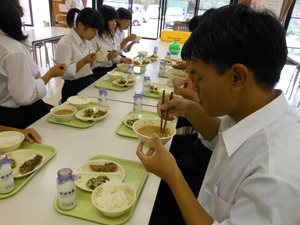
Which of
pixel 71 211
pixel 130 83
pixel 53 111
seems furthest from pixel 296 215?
pixel 130 83

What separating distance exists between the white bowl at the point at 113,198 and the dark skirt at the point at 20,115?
1.15 m

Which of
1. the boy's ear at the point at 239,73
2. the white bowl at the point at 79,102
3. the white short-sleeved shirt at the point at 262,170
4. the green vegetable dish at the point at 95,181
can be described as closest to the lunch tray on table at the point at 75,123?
the white bowl at the point at 79,102

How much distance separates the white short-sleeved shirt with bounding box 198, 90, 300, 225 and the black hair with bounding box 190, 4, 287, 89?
13 centimetres

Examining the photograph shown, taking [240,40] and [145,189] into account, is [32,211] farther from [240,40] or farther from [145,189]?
[240,40]

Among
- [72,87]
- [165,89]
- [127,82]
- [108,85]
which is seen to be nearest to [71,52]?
[72,87]

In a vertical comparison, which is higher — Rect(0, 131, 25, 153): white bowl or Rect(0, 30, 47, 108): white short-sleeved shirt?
Rect(0, 30, 47, 108): white short-sleeved shirt

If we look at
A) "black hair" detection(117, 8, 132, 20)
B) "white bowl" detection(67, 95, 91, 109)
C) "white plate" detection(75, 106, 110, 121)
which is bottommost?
"white plate" detection(75, 106, 110, 121)

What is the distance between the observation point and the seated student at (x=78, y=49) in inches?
89.0

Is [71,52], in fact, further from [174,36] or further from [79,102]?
[174,36]

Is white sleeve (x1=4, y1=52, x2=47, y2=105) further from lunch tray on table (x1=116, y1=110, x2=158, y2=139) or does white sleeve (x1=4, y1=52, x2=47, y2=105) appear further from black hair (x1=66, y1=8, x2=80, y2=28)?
black hair (x1=66, y1=8, x2=80, y2=28)

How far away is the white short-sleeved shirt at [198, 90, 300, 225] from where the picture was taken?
23.2 inches

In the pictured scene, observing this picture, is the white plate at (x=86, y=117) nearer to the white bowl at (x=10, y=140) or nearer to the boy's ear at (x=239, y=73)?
the white bowl at (x=10, y=140)

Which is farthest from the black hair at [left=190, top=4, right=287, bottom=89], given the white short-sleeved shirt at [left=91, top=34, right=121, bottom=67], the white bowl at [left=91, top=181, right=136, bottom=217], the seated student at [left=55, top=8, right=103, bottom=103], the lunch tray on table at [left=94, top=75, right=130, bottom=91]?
the white short-sleeved shirt at [left=91, top=34, right=121, bottom=67]

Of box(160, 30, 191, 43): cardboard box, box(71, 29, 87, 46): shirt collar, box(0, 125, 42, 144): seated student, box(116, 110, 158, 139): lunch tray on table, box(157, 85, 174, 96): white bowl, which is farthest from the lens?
box(160, 30, 191, 43): cardboard box
